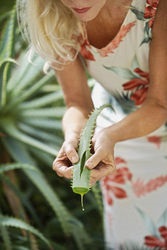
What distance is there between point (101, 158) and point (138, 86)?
32 cm

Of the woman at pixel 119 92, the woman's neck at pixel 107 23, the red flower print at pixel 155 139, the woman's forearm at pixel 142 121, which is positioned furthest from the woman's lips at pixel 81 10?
the red flower print at pixel 155 139

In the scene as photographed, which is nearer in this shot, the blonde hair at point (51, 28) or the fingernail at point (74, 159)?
the fingernail at point (74, 159)

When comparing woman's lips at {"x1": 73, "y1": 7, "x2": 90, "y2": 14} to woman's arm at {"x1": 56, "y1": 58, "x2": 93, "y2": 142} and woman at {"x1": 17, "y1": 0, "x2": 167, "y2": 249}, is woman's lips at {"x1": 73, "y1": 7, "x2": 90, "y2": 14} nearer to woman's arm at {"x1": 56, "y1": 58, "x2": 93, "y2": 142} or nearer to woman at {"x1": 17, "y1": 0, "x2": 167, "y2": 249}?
woman at {"x1": 17, "y1": 0, "x2": 167, "y2": 249}

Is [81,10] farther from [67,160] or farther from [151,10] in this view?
[67,160]

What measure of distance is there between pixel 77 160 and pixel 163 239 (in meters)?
0.54

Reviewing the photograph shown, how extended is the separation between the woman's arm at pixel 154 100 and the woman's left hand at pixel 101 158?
0.04 ft

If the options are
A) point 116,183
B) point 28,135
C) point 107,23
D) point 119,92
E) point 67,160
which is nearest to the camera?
point 67,160

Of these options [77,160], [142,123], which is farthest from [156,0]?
[77,160]

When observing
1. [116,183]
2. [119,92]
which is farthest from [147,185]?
[119,92]

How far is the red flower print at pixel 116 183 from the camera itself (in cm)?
145

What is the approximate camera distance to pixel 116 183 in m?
1.47

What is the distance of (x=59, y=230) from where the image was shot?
1.83 metres

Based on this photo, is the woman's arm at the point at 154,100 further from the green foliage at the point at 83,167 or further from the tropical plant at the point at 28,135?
the tropical plant at the point at 28,135

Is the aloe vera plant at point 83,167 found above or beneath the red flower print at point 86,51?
beneath
